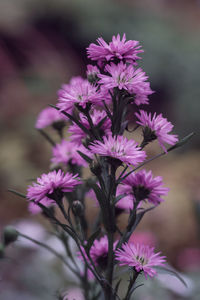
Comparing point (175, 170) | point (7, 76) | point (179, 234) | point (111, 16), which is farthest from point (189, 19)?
point (179, 234)

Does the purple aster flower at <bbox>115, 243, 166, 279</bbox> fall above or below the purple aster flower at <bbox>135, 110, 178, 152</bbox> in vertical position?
below

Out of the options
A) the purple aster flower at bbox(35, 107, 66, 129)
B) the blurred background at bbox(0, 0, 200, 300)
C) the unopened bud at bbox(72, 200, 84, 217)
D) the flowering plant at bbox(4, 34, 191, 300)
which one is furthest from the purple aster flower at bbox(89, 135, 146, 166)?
the blurred background at bbox(0, 0, 200, 300)

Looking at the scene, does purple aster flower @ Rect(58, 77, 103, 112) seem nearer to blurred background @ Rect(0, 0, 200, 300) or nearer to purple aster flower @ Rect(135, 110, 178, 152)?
purple aster flower @ Rect(135, 110, 178, 152)

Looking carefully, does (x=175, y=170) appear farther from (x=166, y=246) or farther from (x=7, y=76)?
(x=7, y=76)

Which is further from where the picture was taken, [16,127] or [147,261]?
[16,127]

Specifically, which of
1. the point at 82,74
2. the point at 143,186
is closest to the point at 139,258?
the point at 143,186
